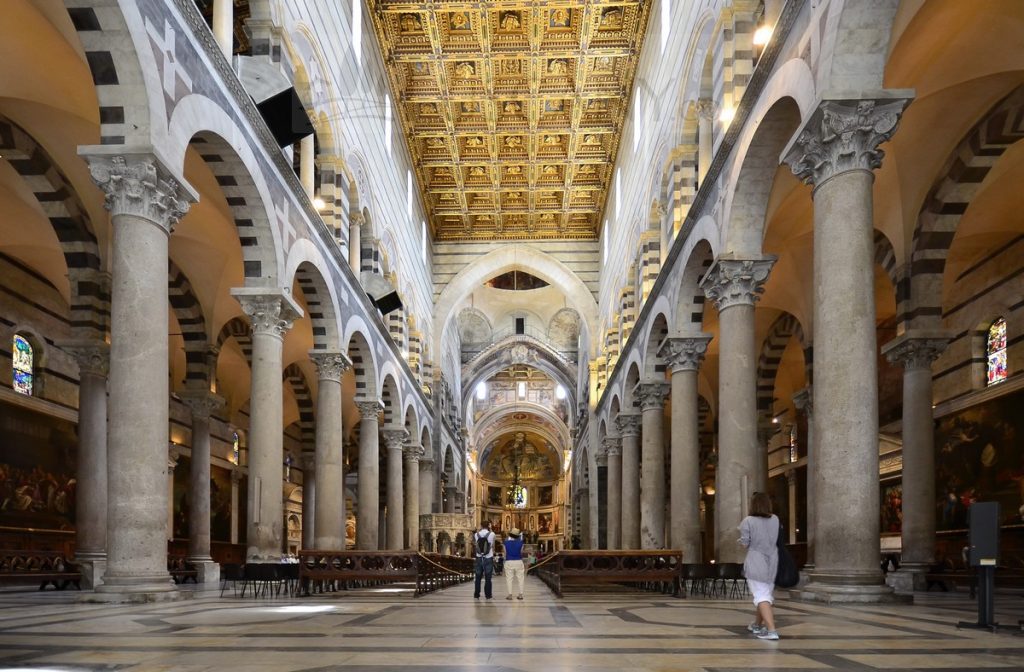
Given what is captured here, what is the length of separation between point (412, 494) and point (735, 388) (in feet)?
80.6

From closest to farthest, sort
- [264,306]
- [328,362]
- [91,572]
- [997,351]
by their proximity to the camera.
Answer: [264,306] < [91,572] < [997,351] < [328,362]

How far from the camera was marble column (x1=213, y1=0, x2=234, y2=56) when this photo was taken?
47.3 ft

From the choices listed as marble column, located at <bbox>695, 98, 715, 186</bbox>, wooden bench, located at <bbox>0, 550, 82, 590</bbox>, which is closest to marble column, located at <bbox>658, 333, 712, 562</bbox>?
marble column, located at <bbox>695, 98, 715, 186</bbox>

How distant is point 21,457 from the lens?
20.4 metres

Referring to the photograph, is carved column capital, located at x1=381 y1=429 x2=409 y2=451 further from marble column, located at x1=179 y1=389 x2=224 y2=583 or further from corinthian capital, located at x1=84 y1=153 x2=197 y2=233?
corinthian capital, located at x1=84 y1=153 x2=197 y2=233

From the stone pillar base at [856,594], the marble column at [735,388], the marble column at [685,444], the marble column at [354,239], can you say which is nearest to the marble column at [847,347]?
the stone pillar base at [856,594]

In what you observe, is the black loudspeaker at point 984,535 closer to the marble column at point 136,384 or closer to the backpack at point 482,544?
the backpack at point 482,544

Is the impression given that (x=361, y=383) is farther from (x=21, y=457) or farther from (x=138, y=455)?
(x=138, y=455)

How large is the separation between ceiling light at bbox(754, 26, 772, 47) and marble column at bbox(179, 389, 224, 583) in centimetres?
1483

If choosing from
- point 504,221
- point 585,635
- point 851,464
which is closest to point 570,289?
point 504,221

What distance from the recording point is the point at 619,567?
1476 cm

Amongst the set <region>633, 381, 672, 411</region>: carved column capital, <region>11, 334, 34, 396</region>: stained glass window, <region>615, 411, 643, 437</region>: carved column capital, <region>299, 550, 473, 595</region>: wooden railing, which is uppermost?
<region>11, 334, 34, 396</region>: stained glass window

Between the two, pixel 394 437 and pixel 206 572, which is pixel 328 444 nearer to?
pixel 206 572

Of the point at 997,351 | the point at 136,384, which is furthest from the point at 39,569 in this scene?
the point at 997,351
